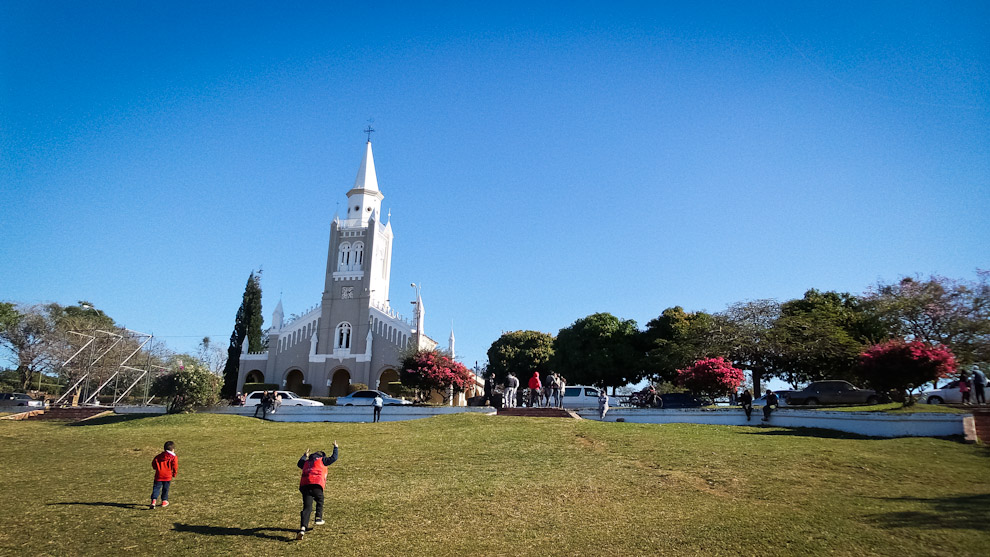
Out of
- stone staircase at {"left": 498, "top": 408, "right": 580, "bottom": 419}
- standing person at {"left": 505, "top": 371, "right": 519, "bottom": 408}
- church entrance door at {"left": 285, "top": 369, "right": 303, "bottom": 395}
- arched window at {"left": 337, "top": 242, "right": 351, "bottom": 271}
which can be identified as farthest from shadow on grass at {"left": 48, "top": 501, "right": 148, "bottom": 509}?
arched window at {"left": 337, "top": 242, "right": 351, "bottom": 271}

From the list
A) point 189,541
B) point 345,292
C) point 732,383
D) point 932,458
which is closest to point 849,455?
point 932,458

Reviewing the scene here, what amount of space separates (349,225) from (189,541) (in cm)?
4220

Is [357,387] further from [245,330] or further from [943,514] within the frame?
[943,514]

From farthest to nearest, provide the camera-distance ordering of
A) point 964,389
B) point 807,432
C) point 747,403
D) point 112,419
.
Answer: point 112,419 → point 747,403 → point 964,389 → point 807,432

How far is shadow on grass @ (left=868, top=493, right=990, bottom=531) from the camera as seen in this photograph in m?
9.77

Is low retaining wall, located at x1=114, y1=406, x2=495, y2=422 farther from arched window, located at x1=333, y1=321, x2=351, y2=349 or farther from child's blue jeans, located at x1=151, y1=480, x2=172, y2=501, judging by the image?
arched window, located at x1=333, y1=321, x2=351, y2=349

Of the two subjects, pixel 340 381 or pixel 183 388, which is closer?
pixel 183 388

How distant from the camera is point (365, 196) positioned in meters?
52.0

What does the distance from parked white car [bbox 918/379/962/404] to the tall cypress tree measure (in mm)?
44318

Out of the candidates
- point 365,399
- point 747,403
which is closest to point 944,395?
point 747,403

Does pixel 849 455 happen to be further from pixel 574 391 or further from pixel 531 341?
pixel 531 341

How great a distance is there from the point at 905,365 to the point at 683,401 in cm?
929

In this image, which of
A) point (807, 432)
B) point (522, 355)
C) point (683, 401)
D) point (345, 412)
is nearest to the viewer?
point (807, 432)

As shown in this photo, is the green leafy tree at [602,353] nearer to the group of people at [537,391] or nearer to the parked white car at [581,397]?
the parked white car at [581,397]
